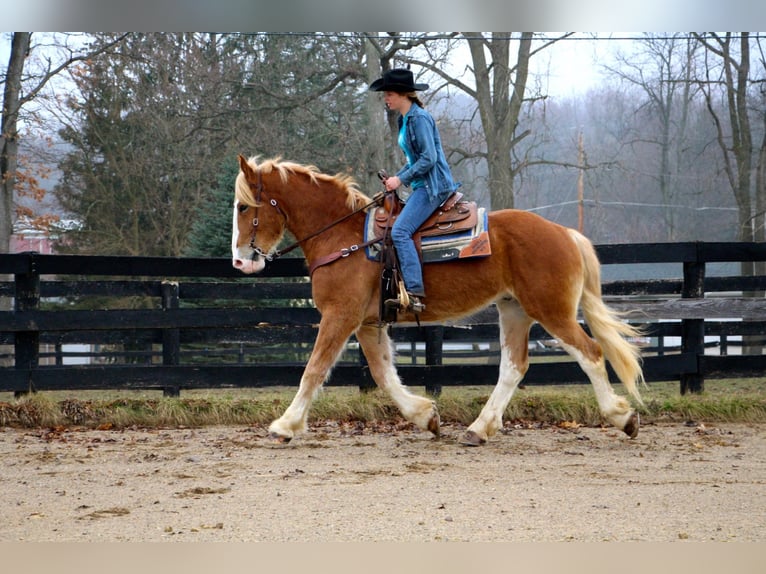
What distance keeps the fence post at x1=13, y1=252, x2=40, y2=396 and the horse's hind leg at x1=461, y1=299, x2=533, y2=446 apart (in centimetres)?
423

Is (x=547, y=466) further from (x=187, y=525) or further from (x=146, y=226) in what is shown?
(x=146, y=226)

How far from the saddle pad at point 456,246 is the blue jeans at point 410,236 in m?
0.12

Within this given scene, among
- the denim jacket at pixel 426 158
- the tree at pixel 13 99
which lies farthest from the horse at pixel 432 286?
the tree at pixel 13 99

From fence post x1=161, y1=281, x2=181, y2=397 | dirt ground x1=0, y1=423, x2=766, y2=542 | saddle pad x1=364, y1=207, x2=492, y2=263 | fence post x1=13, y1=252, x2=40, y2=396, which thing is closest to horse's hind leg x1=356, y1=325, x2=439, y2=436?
dirt ground x1=0, y1=423, x2=766, y2=542

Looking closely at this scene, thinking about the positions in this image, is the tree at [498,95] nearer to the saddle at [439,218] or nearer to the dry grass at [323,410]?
the dry grass at [323,410]

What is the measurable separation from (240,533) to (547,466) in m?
2.50

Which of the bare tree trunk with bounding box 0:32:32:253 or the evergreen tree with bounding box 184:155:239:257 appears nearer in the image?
the evergreen tree with bounding box 184:155:239:257

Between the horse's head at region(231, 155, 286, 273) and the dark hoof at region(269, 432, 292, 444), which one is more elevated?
the horse's head at region(231, 155, 286, 273)

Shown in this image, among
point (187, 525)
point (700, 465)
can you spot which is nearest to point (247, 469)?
point (187, 525)

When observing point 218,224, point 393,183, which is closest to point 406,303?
point 393,183

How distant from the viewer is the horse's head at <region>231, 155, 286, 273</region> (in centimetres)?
645

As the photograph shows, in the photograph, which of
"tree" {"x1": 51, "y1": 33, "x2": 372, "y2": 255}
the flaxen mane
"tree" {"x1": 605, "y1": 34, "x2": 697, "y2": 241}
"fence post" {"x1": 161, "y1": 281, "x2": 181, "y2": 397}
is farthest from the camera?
"tree" {"x1": 605, "y1": 34, "x2": 697, "y2": 241}

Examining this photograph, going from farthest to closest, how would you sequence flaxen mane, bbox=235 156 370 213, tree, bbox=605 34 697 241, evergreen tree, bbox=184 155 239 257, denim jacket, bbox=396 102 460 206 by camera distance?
tree, bbox=605 34 697 241
evergreen tree, bbox=184 155 239 257
flaxen mane, bbox=235 156 370 213
denim jacket, bbox=396 102 460 206

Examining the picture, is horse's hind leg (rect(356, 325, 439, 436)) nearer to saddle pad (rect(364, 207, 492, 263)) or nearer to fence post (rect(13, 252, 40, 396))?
saddle pad (rect(364, 207, 492, 263))
